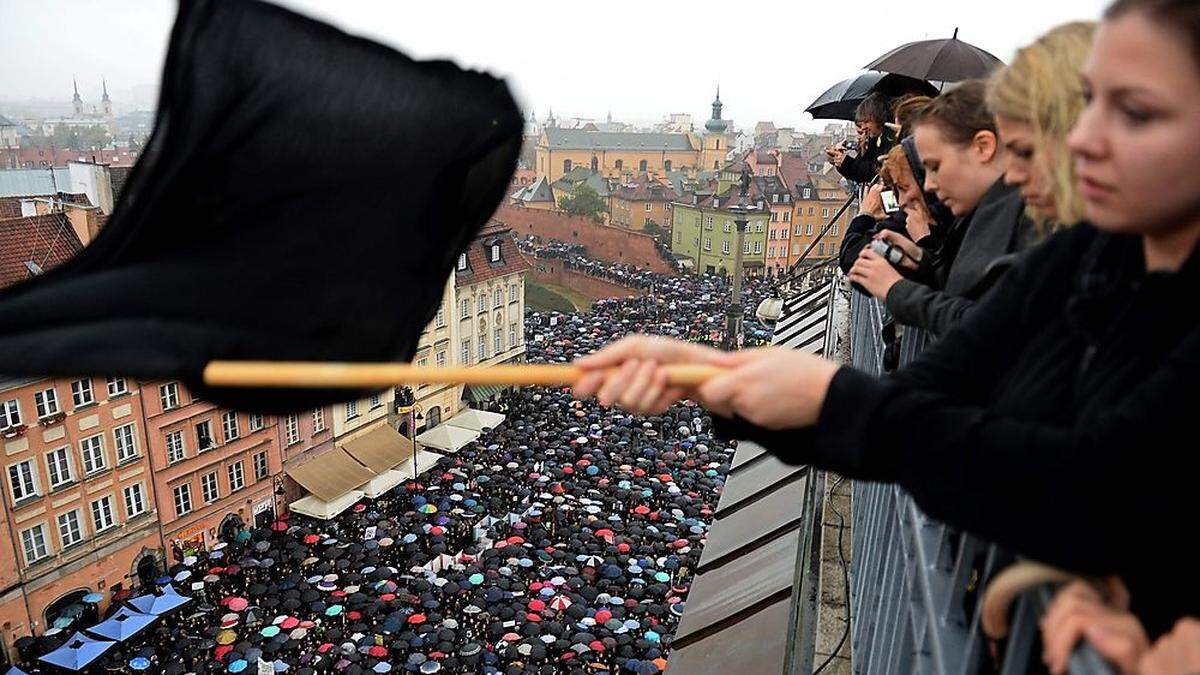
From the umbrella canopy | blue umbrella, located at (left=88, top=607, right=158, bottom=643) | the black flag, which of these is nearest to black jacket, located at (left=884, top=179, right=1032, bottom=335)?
the black flag

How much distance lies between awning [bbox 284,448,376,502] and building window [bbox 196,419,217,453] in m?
2.60

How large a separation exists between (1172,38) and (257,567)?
67.7 feet

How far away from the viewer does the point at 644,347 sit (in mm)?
1634

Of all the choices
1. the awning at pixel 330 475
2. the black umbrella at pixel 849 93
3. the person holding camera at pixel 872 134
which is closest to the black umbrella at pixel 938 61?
the black umbrella at pixel 849 93

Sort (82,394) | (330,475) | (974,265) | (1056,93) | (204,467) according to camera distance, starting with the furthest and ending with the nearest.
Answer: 1. (330,475)
2. (204,467)
3. (82,394)
4. (974,265)
5. (1056,93)

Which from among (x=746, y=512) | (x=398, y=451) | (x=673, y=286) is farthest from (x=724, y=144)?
(x=746, y=512)

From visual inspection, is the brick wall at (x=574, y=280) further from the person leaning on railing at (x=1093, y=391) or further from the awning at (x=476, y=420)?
the person leaning on railing at (x=1093, y=391)

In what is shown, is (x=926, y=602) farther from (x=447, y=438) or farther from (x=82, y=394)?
(x=447, y=438)

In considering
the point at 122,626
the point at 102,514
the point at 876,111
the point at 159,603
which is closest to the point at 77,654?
the point at 122,626

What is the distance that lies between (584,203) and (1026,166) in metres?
70.4

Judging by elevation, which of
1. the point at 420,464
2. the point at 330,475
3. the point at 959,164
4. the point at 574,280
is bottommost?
the point at 574,280

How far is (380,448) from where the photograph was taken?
26.3 metres

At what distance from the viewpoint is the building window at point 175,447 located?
69.2 feet

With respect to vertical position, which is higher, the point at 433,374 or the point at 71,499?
the point at 433,374
